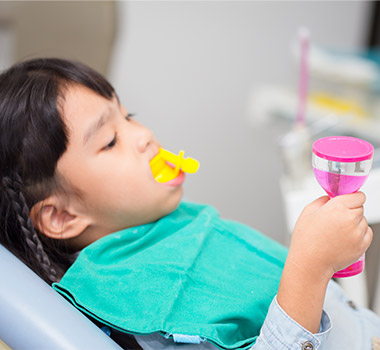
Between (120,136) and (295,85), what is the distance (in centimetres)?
147

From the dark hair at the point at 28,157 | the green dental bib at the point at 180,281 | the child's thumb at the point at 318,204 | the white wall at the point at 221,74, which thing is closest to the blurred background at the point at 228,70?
the white wall at the point at 221,74

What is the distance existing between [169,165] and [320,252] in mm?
293

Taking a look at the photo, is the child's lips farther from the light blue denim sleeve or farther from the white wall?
the white wall

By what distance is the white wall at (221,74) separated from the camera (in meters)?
1.64

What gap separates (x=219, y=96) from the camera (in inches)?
72.8

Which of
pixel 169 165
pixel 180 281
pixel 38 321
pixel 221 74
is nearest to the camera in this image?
pixel 38 321

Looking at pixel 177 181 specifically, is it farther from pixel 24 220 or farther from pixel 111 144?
pixel 24 220

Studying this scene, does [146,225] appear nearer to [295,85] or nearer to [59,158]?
[59,158]

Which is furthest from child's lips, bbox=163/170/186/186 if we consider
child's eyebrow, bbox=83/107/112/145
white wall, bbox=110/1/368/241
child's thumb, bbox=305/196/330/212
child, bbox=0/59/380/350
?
white wall, bbox=110/1/368/241

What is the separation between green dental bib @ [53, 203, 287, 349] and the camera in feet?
1.97

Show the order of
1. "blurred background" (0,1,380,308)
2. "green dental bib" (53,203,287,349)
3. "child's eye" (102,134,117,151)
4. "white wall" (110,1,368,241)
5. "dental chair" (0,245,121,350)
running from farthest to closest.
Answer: "white wall" (110,1,368,241), "blurred background" (0,1,380,308), "child's eye" (102,134,117,151), "green dental bib" (53,203,287,349), "dental chair" (0,245,121,350)

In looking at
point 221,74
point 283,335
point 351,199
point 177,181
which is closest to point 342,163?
point 351,199

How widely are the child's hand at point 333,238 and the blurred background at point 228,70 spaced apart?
1.39 feet

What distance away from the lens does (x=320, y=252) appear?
521mm
